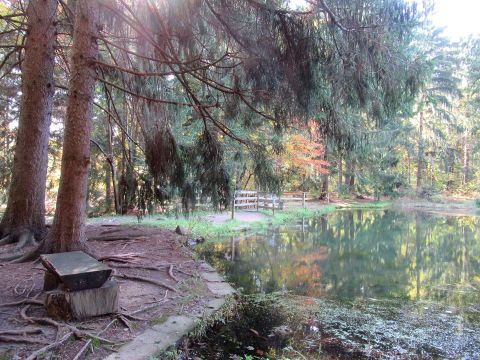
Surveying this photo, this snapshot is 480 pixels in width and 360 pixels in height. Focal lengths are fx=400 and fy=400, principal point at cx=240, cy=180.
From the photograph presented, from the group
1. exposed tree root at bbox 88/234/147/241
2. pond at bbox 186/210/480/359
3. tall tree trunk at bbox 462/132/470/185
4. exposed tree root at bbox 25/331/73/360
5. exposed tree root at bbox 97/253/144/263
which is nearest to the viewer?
exposed tree root at bbox 25/331/73/360

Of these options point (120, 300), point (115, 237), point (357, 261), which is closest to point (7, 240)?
point (115, 237)

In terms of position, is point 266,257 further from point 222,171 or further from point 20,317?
point 20,317

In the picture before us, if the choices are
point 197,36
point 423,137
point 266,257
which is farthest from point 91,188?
point 423,137

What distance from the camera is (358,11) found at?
393cm

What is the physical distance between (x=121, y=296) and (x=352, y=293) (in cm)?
389

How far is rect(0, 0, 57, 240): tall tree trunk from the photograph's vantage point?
604 cm

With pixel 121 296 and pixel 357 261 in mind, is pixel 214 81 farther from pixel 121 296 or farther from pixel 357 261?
pixel 357 261

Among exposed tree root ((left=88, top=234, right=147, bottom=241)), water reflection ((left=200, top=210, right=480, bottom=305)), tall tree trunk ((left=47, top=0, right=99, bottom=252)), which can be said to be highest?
tall tree trunk ((left=47, top=0, right=99, bottom=252))

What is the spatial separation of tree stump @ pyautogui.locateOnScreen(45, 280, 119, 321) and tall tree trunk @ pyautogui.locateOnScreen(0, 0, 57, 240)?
307 centimetres

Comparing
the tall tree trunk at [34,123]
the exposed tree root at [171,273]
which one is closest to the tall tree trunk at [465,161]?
the exposed tree root at [171,273]

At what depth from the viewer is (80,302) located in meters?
3.69

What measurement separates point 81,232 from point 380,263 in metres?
7.08

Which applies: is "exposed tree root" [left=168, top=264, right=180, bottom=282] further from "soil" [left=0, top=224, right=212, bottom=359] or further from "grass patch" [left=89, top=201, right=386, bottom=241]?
"grass patch" [left=89, top=201, right=386, bottom=241]

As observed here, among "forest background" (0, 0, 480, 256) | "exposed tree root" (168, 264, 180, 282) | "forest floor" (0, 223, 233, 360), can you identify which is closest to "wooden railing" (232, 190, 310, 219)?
"forest background" (0, 0, 480, 256)
